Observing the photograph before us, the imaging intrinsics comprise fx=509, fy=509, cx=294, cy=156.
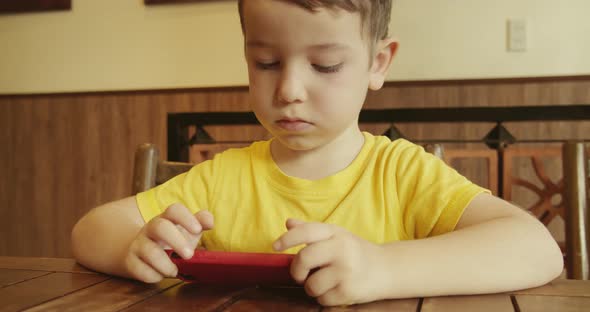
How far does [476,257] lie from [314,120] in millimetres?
244

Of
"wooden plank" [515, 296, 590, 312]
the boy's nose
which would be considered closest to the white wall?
the boy's nose

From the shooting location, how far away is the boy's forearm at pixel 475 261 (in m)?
0.45

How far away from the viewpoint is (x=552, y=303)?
428mm

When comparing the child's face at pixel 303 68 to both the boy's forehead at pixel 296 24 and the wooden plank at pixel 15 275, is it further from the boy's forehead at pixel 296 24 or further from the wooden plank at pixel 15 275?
the wooden plank at pixel 15 275

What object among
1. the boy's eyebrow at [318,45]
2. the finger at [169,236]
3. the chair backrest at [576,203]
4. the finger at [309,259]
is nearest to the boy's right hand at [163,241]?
the finger at [169,236]

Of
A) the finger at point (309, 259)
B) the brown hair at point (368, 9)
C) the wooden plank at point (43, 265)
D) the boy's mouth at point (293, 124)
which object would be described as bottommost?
the wooden plank at point (43, 265)

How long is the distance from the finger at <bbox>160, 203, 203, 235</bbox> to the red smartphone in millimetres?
28

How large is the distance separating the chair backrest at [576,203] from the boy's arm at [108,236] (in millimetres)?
587

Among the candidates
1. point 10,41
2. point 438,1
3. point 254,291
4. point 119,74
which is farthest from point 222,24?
point 254,291

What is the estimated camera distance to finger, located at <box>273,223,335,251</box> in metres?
0.42

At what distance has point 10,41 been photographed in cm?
220

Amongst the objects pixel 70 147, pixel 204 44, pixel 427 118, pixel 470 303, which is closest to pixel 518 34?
pixel 427 118

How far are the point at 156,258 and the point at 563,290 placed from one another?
1.25 feet

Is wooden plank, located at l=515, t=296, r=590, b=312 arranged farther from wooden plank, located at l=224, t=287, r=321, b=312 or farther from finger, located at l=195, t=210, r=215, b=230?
finger, located at l=195, t=210, r=215, b=230
